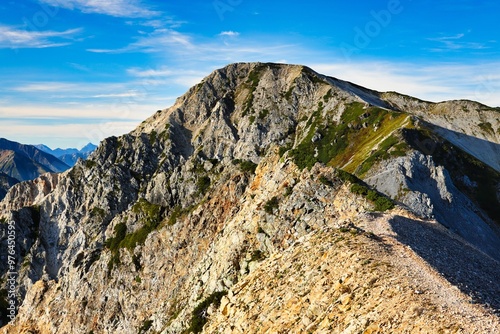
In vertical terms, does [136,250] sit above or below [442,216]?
below

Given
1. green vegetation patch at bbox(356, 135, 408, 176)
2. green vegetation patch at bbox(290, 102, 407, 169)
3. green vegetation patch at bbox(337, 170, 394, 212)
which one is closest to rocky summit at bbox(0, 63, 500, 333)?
green vegetation patch at bbox(337, 170, 394, 212)

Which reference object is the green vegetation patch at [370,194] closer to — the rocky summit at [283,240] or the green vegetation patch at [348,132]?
the rocky summit at [283,240]

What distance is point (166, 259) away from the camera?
86.9 m

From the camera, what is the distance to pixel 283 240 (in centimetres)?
4369

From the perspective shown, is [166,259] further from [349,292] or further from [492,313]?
[492,313]

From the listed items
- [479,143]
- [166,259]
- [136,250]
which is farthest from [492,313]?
[479,143]

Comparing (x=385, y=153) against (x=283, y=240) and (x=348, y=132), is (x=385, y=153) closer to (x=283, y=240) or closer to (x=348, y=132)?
(x=348, y=132)

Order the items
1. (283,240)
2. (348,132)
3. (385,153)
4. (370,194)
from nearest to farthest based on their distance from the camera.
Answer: (283,240), (370,194), (385,153), (348,132)

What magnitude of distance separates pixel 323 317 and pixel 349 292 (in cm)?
218

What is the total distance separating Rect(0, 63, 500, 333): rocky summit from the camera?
79.6ft

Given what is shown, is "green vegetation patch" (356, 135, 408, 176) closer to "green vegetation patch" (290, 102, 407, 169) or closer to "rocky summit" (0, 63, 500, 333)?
"rocky summit" (0, 63, 500, 333)

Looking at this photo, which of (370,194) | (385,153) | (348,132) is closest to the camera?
(370,194)

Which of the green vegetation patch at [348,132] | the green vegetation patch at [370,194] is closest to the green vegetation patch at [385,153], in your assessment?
the green vegetation patch at [348,132]

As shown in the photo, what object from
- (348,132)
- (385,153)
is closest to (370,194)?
(385,153)
